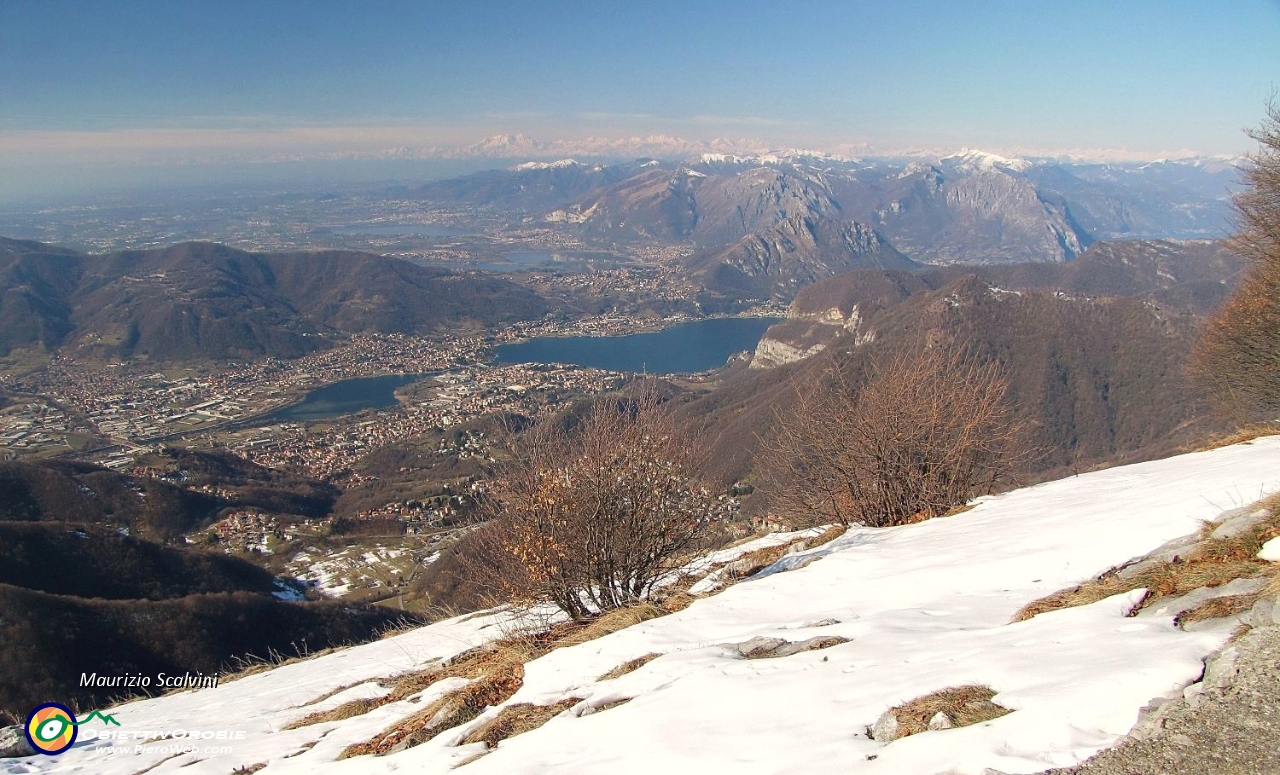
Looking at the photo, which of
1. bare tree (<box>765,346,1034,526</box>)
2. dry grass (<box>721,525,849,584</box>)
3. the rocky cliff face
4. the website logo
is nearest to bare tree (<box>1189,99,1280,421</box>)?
bare tree (<box>765,346,1034,526</box>)

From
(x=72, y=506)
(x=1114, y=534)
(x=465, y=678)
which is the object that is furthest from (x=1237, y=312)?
(x=72, y=506)

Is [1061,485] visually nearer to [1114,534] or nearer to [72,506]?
[1114,534]

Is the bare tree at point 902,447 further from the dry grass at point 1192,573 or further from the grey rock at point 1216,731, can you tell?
the grey rock at point 1216,731

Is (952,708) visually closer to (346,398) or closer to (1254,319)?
(1254,319)

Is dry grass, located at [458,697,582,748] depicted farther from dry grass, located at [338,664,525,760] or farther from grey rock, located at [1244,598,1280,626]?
grey rock, located at [1244,598,1280,626]

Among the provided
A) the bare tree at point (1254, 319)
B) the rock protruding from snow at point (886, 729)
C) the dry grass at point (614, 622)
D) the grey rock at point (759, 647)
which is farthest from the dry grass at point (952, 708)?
the bare tree at point (1254, 319)

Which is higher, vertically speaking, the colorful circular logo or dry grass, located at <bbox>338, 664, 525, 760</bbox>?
dry grass, located at <bbox>338, 664, 525, 760</bbox>

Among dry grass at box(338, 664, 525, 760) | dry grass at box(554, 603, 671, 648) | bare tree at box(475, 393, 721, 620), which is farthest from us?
bare tree at box(475, 393, 721, 620)
